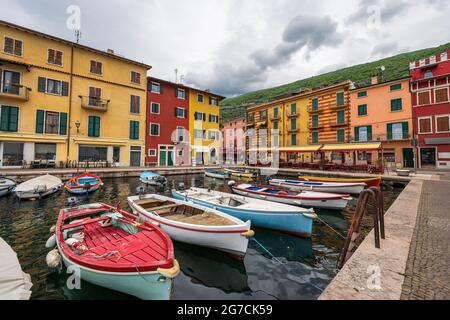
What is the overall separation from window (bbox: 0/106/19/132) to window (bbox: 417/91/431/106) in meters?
46.0

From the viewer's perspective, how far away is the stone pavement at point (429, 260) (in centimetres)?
329

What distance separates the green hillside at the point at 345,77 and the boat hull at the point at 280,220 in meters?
62.3

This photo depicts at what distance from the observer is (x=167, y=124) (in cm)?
3303

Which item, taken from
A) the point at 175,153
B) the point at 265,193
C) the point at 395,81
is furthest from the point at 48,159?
the point at 395,81

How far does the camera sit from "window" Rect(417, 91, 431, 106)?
25.7 meters

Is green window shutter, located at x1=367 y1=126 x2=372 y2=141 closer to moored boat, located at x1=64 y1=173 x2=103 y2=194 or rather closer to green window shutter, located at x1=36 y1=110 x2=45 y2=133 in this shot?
moored boat, located at x1=64 y1=173 x2=103 y2=194

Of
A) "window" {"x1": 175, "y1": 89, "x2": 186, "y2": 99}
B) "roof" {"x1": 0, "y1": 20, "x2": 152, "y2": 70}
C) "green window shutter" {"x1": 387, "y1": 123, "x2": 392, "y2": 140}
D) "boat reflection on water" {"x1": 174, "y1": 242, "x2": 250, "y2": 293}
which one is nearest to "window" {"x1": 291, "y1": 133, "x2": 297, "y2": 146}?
"green window shutter" {"x1": 387, "y1": 123, "x2": 392, "y2": 140}

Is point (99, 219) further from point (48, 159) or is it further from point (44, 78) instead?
point (44, 78)

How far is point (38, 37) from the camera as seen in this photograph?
22.6 metres

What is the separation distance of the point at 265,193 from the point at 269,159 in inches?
985

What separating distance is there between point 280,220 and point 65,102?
27.7 metres

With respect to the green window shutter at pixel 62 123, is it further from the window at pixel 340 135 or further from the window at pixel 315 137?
the window at pixel 340 135

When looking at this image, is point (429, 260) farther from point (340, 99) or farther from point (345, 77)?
point (345, 77)
